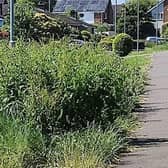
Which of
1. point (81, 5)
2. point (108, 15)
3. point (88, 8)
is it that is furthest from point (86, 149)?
point (108, 15)

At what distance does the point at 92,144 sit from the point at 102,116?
1.38 m

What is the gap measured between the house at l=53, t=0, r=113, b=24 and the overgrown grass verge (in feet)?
380

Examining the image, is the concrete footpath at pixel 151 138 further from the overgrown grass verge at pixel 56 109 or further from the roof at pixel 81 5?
the roof at pixel 81 5

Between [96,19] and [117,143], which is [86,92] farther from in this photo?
[96,19]

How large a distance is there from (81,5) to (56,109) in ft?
398

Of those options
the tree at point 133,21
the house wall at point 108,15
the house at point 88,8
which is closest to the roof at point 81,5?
the house at point 88,8

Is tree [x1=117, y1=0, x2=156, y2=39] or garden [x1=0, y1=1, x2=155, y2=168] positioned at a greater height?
tree [x1=117, y1=0, x2=156, y2=39]

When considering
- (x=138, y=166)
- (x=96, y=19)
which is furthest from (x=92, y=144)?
(x=96, y=19)

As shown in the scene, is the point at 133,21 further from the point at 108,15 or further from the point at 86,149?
the point at 86,149

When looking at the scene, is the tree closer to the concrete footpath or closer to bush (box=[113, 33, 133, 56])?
bush (box=[113, 33, 133, 56])

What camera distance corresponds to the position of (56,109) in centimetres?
918

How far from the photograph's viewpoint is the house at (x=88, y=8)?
128m

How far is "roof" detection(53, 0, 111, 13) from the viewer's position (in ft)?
420

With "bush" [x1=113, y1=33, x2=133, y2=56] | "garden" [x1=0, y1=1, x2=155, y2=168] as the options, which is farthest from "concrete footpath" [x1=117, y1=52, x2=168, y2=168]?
"bush" [x1=113, y1=33, x2=133, y2=56]
